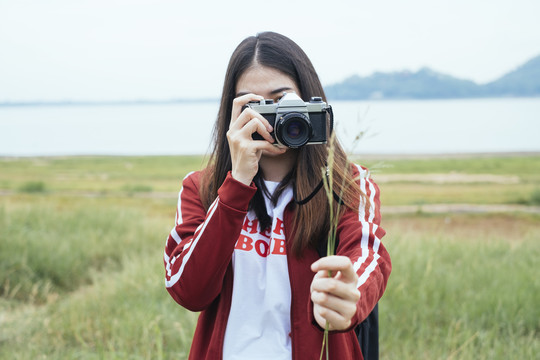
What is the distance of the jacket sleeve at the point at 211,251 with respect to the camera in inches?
50.7

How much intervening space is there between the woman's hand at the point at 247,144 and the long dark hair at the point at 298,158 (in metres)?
0.15

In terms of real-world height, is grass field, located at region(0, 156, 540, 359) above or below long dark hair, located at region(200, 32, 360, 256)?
below

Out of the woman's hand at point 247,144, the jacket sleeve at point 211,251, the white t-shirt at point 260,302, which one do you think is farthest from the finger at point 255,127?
the white t-shirt at point 260,302

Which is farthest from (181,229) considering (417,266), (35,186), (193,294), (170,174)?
(170,174)

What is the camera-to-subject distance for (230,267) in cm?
145

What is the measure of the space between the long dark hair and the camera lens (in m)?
0.15

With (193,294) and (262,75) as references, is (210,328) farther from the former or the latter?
(262,75)

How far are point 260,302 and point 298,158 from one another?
438 millimetres

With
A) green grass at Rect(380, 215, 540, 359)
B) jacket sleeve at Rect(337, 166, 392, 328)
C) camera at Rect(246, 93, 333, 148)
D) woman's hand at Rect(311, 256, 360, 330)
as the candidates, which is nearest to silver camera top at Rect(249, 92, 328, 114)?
camera at Rect(246, 93, 333, 148)

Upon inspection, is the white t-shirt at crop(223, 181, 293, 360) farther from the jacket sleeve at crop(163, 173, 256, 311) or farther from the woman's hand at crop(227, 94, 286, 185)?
the woman's hand at crop(227, 94, 286, 185)

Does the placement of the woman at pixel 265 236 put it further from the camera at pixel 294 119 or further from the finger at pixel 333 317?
the finger at pixel 333 317

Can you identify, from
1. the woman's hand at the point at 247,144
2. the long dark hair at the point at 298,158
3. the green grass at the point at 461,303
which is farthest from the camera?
the green grass at the point at 461,303

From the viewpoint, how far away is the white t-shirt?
53.2 inches

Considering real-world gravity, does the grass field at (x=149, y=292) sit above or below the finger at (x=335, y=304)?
below
